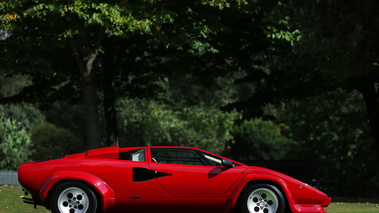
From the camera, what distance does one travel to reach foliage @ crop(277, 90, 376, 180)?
125 ft

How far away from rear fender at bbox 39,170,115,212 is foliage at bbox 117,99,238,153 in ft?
128

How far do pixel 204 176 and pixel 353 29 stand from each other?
338cm

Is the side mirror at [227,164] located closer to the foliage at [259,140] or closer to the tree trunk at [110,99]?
the tree trunk at [110,99]

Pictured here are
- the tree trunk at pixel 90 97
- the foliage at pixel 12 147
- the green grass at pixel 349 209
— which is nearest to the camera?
the green grass at pixel 349 209

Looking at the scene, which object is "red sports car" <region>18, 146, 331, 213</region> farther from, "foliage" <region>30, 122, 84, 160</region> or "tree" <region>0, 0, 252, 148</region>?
"foliage" <region>30, 122, 84, 160</region>

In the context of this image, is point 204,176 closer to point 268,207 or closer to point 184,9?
point 268,207

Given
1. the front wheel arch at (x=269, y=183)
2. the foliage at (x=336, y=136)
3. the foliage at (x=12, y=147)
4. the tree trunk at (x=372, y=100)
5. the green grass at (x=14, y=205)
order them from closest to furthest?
the front wheel arch at (x=269, y=183)
the green grass at (x=14, y=205)
the tree trunk at (x=372, y=100)
the foliage at (x=336, y=136)
the foliage at (x=12, y=147)

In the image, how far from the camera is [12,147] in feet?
137

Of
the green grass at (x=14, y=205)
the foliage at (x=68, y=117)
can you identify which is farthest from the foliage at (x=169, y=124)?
the green grass at (x=14, y=205)

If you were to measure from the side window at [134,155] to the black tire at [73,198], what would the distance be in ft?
2.97

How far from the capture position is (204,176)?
393 inches

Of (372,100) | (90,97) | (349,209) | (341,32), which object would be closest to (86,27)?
(90,97)

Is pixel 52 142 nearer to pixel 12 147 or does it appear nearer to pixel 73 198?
pixel 12 147

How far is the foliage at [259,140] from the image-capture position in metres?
58.3
